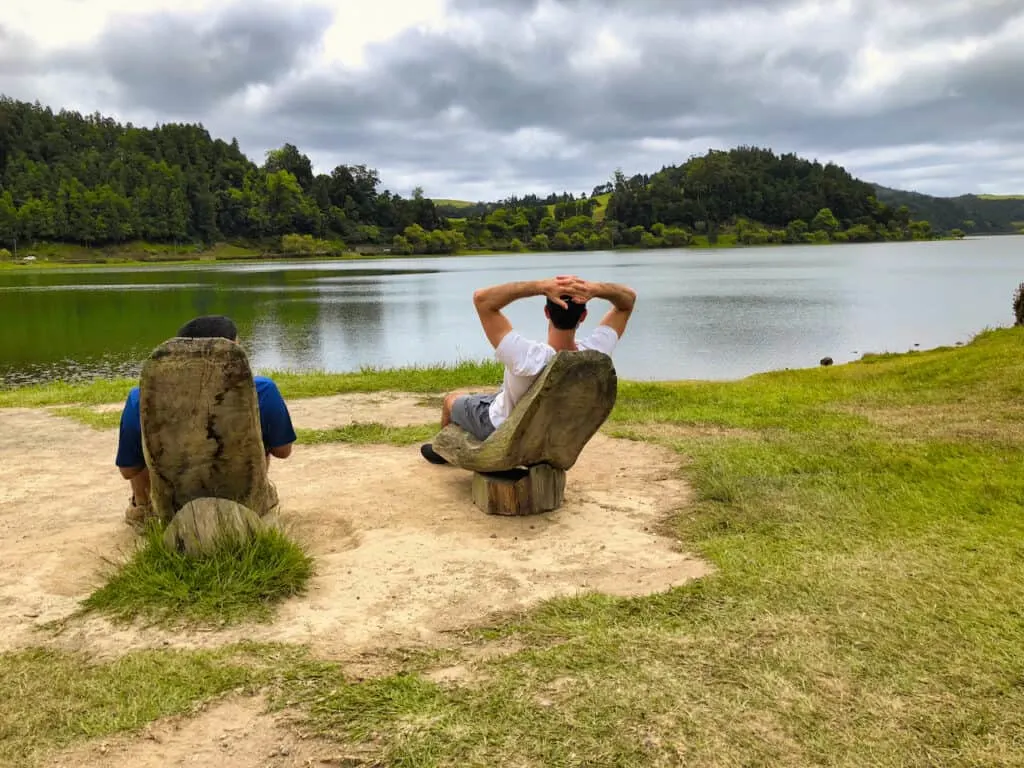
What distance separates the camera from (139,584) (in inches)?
178

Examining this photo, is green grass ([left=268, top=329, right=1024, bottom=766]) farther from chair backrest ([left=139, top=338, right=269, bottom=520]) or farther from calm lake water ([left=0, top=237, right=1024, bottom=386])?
calm lake water ([left=0, top=237, right=1024, bottom=386])

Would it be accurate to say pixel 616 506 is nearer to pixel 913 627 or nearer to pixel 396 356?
pixel 913 627

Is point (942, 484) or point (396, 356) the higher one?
point (942, 484)

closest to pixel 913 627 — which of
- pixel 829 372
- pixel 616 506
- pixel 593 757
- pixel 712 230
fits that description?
pixel 593 757

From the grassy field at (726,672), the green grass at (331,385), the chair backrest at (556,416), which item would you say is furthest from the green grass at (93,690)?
the green grass at (331,385)

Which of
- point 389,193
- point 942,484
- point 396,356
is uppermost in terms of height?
point 389,193

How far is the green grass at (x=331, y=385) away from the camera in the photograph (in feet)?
43.5

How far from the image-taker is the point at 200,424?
15.4 feet

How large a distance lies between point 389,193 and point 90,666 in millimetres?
198831

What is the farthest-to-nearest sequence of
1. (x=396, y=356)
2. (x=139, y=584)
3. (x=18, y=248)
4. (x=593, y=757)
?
1. (x=18, y=248)
2. (x=396, y=356)
3. (x=139, y=584)
4. (x=593, y=757)

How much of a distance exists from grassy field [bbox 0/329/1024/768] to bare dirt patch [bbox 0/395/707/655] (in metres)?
0.28

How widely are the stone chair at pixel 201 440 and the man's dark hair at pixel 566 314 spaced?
222 cm

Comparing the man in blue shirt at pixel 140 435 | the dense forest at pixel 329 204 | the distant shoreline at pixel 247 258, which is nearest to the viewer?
the man in blue shirt at pixel 140 435

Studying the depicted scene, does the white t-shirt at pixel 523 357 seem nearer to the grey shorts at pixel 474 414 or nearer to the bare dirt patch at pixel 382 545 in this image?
the grey shorts at pixel 474 414
